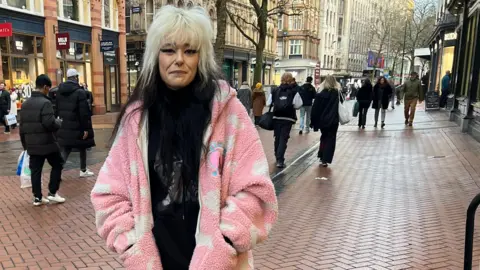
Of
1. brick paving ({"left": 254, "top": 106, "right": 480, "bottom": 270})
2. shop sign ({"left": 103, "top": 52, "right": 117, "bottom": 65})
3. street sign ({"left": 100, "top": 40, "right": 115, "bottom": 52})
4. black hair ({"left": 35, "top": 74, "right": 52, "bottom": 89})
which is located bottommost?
brick paving ({"left": 254, "top": 106, "right": 480, "bottom": 270})

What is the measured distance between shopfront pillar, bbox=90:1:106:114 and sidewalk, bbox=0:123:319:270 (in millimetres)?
15169

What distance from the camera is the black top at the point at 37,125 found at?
19.1 ft

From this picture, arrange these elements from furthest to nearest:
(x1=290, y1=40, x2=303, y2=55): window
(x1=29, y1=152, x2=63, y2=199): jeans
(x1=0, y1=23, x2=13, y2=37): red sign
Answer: (x1=290, y1=40, x2=303, y2=55): window → (x1=0, y1=23, x2=13, y2=37): red sign → (x1=29, y1=152, x2=63, y2=199): jeans

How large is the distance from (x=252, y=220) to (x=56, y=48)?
20317 millimetres

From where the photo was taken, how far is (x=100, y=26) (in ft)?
74.3

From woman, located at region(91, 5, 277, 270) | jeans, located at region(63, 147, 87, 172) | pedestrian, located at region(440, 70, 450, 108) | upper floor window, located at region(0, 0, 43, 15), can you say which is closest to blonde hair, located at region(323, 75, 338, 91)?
jeans, located at region(63, 147, 87, 172)

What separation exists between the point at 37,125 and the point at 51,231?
5.62ft

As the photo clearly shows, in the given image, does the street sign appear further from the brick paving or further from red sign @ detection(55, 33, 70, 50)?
the brick paving

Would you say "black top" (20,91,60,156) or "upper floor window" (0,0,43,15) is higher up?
"upper floor window" (0,0,43,15)

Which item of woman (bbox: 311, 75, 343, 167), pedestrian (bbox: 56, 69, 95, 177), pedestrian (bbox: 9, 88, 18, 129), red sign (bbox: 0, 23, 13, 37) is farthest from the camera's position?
red sign (bbox: 0, 23, 13, 37)

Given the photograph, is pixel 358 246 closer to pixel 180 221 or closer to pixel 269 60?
pixel 180 221

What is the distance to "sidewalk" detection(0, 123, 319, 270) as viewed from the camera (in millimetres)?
4117

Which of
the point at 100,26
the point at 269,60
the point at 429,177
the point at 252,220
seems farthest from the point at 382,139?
the point at 269,60

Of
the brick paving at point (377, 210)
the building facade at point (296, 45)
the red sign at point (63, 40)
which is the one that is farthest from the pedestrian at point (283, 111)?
the building facade at point (296, 45)
